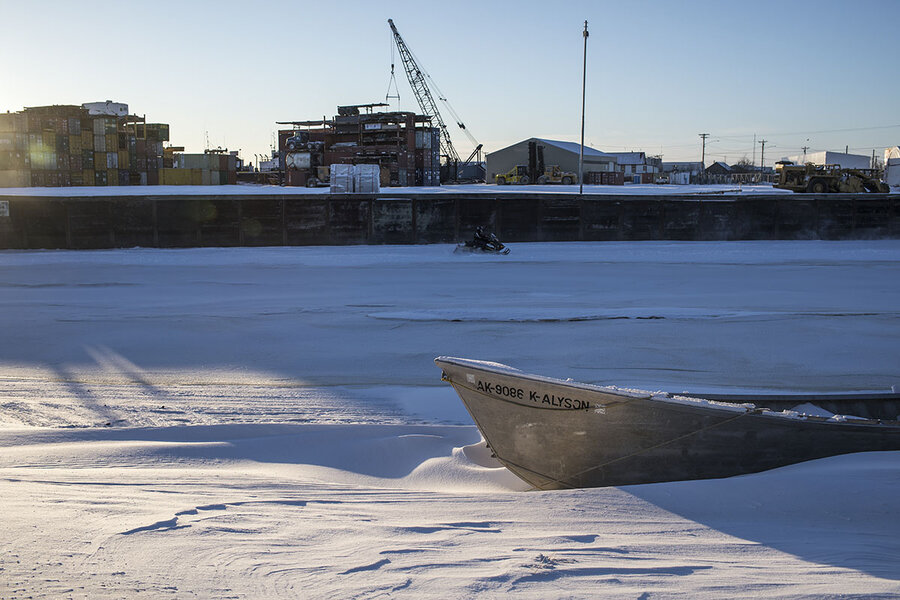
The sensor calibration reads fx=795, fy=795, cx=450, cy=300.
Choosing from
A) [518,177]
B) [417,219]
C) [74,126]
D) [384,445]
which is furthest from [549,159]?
[384,445]

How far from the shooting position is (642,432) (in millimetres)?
5590

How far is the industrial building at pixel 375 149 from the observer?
244 ft

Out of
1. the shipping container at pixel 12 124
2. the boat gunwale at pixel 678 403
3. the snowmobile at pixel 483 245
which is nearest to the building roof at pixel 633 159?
the shipping container at pixel 12 124

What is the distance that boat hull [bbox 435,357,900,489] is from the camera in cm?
550

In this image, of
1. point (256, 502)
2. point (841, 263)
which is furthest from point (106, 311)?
point (841, 263)

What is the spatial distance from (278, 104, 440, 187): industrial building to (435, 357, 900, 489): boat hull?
67.2m

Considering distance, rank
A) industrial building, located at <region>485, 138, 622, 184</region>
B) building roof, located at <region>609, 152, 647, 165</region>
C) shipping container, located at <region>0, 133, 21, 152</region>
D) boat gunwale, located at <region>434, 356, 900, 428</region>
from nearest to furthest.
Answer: boat gunwale, located at <region>434, 356, 900, 428</region>, shipping container, located at <region>0, 133, 21, 152</region>, industrial building, located at <region>485, 138, 622, 184</region>, building roof, located at <region>609, 152, 647, 165</region>

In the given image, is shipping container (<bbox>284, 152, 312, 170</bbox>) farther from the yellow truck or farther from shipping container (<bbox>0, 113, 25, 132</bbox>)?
shipping container (<bbox>0, 113, 25, 132</bbox>)

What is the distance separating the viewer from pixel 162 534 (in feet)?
14.7

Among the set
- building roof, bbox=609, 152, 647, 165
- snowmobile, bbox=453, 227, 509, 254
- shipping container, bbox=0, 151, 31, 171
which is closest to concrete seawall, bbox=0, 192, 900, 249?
snowmobile, bbox=453, 227, 509, 254

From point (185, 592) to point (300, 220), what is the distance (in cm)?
2077

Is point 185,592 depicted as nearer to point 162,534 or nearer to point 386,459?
point 162,534

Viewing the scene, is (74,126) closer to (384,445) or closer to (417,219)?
(417,219)

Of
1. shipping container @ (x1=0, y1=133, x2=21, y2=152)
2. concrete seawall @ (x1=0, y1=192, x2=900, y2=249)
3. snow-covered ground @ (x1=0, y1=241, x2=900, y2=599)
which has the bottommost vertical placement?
snow-covered ground @ (x1=0, y1=241, x2=900, y2=599)
